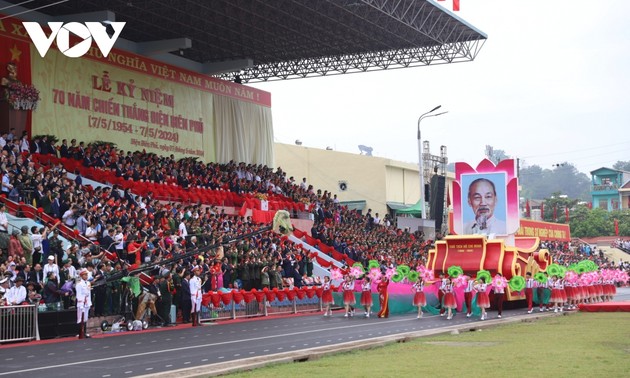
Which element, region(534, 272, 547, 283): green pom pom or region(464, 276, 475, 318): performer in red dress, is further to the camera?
region(534, 272, 547, 283): green pom pom

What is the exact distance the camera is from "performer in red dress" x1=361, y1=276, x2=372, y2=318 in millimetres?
28719

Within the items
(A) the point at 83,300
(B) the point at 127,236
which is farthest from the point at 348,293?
(A) the point at 83,300

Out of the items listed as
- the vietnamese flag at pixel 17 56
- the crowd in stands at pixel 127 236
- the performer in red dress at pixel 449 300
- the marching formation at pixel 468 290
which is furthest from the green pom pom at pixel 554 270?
the vietnamese flag at pixel 17 56

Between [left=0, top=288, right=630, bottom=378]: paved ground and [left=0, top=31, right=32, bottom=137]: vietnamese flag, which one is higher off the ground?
[left=0, top=31, right=32, bottom=137]: vietnamese flag

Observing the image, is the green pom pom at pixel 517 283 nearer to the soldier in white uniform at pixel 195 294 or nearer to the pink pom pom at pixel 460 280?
the pink pom pom at pixel 460 280

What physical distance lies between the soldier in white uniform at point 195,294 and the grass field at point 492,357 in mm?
7621

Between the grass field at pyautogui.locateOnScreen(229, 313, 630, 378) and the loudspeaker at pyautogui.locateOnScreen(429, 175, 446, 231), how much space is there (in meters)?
29.9

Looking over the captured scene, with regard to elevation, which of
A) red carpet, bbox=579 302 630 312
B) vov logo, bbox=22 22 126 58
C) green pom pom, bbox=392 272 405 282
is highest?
vov logo, bbox=22 22 126 58

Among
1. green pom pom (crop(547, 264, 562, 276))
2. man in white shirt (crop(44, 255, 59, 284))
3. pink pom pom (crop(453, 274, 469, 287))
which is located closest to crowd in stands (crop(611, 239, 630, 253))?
green pom pom (crop(547, 264, 562, 276))

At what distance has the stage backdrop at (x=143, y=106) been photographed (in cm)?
3606

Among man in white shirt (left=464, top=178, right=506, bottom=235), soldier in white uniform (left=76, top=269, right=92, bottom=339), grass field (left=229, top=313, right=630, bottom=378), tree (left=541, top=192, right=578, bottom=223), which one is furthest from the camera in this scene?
tree (left=541, top=192, right=578, bottom=223)

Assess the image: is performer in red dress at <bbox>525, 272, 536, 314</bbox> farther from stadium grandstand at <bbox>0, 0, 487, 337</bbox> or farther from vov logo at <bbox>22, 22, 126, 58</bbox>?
vov logo at <bbox>22, 22, 126, 58</bbox>

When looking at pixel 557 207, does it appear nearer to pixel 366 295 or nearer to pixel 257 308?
pixel 366 295

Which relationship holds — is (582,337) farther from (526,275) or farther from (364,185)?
(364,185)
